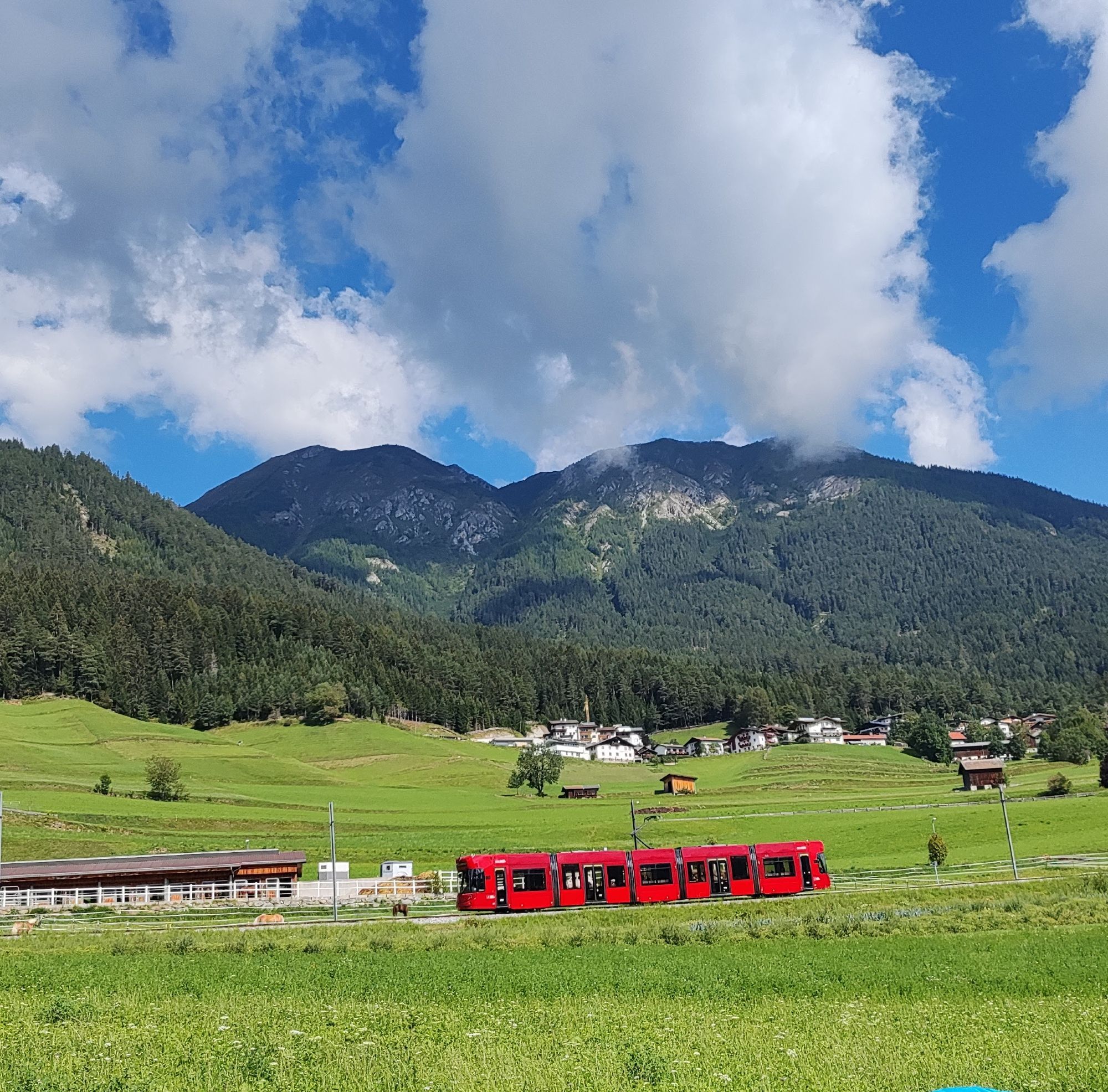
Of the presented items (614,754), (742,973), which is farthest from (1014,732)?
(742,973)

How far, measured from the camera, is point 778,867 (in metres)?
52.8

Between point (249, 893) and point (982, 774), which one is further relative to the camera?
point (982, 774)

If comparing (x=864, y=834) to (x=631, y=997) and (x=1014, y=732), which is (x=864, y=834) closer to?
(x=631, y=997)

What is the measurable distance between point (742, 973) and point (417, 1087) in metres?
14.5

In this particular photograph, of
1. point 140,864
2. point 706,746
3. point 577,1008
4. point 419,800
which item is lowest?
point 419,800

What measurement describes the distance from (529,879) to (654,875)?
727cm

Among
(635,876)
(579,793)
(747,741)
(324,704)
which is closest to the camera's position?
(635,876)

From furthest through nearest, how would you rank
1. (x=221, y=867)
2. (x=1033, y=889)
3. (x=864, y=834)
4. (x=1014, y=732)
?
1. (x=1014, y=732)
2. (x=864, y=834)
3. (x=221, y=867)
4. (x=1033, y=889)

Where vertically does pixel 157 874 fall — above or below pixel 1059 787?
above

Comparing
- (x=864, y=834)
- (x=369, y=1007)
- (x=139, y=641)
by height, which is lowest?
(x=864, y=834)

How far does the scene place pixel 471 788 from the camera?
12988cm

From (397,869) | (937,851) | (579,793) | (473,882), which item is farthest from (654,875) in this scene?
(579,793)

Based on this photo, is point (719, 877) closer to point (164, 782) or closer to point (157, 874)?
point (157, 874)

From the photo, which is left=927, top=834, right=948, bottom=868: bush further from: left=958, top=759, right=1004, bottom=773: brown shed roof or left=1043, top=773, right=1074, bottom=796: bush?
left=958, top=759, right=1004, bottom=773: brown shed roof
